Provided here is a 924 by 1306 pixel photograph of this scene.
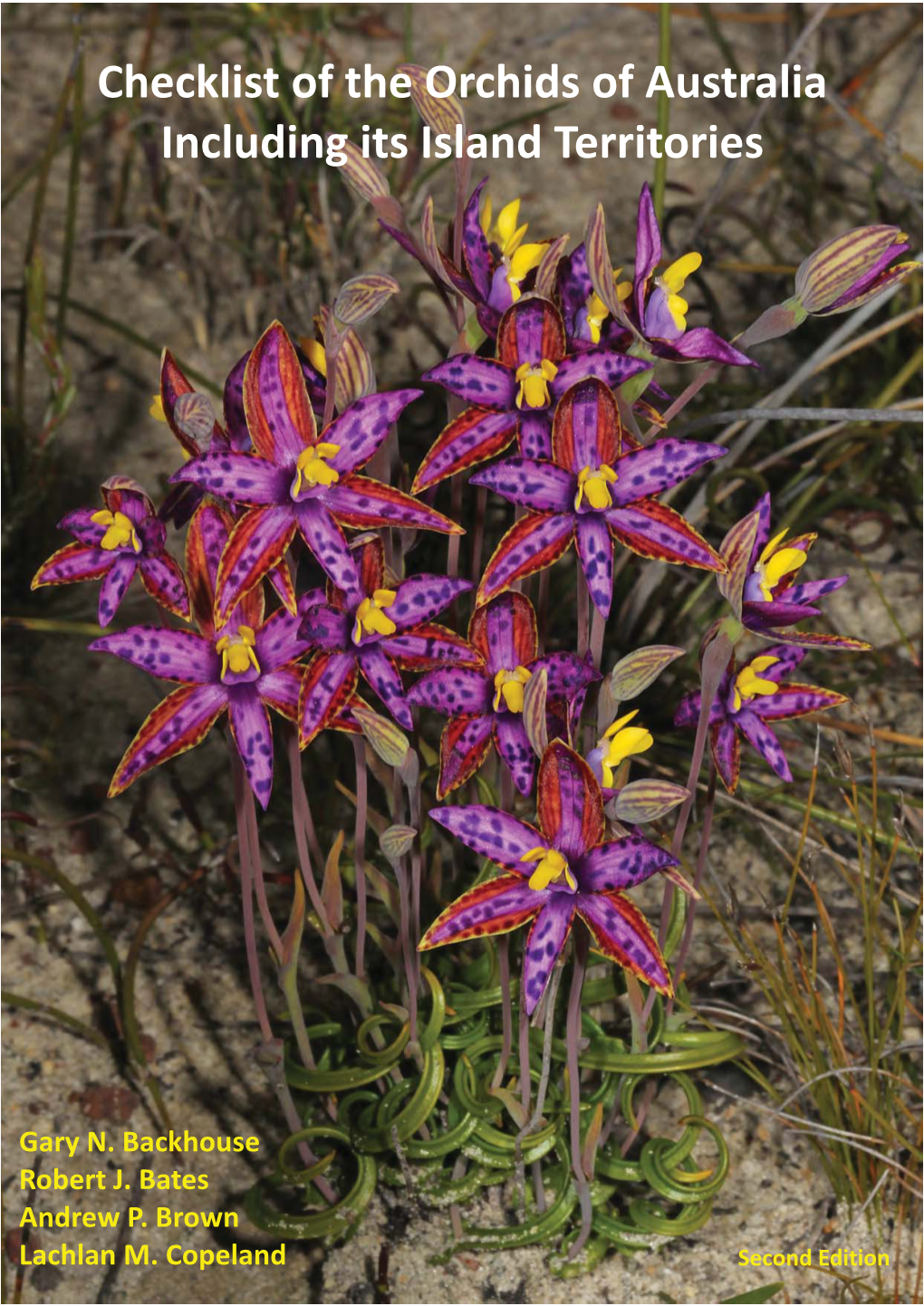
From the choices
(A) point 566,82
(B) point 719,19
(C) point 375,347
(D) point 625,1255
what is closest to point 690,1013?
(D) point 625,1255

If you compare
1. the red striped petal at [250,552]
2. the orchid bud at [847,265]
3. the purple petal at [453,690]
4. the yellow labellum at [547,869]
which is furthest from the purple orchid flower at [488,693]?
the orchid bud at [847,265]

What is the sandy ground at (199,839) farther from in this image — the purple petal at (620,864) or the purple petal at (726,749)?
the purple petal at (620,864)

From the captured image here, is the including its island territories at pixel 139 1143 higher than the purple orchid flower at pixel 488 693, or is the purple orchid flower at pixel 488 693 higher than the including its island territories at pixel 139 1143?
the purple orchid flower at pixel 488 693

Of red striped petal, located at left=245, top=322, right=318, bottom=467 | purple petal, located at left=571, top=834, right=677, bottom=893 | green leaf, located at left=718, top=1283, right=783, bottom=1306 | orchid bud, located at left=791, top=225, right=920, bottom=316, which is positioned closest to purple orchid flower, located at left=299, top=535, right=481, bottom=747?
red striped petal, located at left=245, top=322, right=318, bottom=467

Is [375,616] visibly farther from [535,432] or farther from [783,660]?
[783,660]

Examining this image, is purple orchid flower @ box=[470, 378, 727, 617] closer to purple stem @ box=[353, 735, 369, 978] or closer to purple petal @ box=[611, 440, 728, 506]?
purple petal @ box=[611, 440, 728, 506]

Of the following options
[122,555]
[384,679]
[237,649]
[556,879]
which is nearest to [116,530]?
[122,555]
